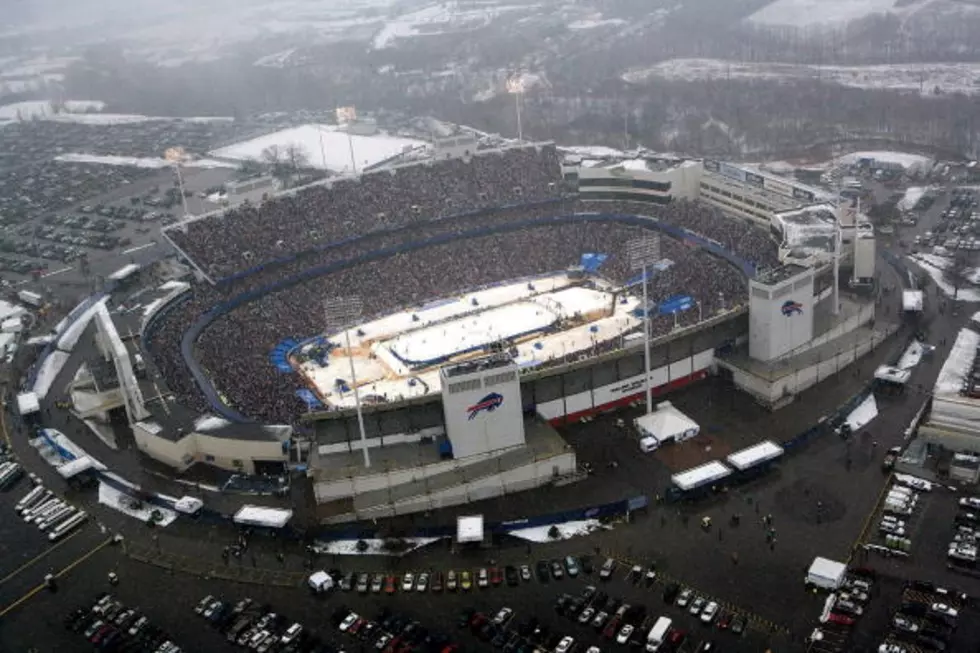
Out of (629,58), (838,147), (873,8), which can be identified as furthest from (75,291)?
(873,8)

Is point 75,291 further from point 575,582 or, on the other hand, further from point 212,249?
point 575,582

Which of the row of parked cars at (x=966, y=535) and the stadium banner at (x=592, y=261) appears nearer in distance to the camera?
the row of parked cars at (x=966, y=535)

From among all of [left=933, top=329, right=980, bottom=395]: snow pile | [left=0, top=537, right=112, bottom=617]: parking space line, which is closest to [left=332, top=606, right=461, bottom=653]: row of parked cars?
[left=0, top=537, right=112, bottom=617]: parking space line

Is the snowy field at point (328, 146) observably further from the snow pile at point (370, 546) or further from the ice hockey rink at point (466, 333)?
the snow pile at point (370, 546)

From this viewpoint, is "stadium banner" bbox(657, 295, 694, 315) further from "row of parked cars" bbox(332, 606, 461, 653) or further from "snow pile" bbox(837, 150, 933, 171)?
"snow pile" bbox(837, 150, 933, 171)

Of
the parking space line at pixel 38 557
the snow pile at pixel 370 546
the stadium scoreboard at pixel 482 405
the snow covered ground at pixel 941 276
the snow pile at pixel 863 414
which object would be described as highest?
the stadium scoreboard at pixel 482 405

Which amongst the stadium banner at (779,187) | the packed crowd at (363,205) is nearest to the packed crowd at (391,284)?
the packed crowd at (363,205)

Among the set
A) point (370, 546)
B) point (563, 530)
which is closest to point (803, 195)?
point (563, 530)
